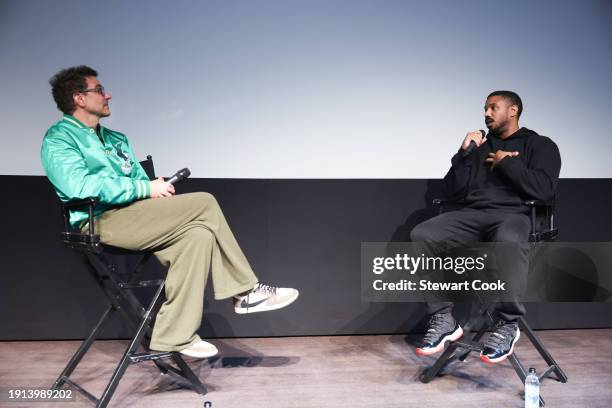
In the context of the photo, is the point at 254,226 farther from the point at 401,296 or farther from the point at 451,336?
the point at 451,336

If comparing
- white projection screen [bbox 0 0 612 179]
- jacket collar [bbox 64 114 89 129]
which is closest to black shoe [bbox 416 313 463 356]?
white projection screen [bbox 0 0 612 179]

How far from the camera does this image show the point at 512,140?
3252mm

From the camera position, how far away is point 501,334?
8.53 ft

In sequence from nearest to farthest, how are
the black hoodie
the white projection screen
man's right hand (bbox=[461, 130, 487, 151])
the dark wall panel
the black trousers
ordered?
the black trousers
the black hoodie
man's right hand (bbox=[461, 130, 487, 151])
the dark wall panel
the white projection screen

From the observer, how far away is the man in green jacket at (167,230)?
7.86ft

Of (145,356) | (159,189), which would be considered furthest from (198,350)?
(159,189)

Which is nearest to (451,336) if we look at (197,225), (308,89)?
(197,225)

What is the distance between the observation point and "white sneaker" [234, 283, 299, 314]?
2.59 metres

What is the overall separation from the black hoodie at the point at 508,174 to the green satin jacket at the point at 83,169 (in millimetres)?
1632

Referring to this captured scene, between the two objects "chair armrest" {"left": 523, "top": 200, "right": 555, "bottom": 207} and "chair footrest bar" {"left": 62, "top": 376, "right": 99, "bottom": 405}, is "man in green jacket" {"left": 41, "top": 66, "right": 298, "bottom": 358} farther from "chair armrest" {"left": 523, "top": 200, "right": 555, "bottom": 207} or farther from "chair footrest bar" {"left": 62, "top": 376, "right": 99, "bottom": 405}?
"chair armrest" {"left": 523, "top": 200, "right": 555, "bottom": 207}

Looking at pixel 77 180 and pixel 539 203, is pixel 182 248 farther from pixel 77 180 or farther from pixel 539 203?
pixel 539 203

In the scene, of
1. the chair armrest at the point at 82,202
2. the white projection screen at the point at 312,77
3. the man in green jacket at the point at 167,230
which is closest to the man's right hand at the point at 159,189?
the man in green jacket at the point at 167,230

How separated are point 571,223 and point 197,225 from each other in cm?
239

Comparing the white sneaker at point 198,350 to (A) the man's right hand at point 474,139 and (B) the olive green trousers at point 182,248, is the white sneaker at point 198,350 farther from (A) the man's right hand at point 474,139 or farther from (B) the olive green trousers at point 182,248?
(A) the man's right hand at point 474,139
